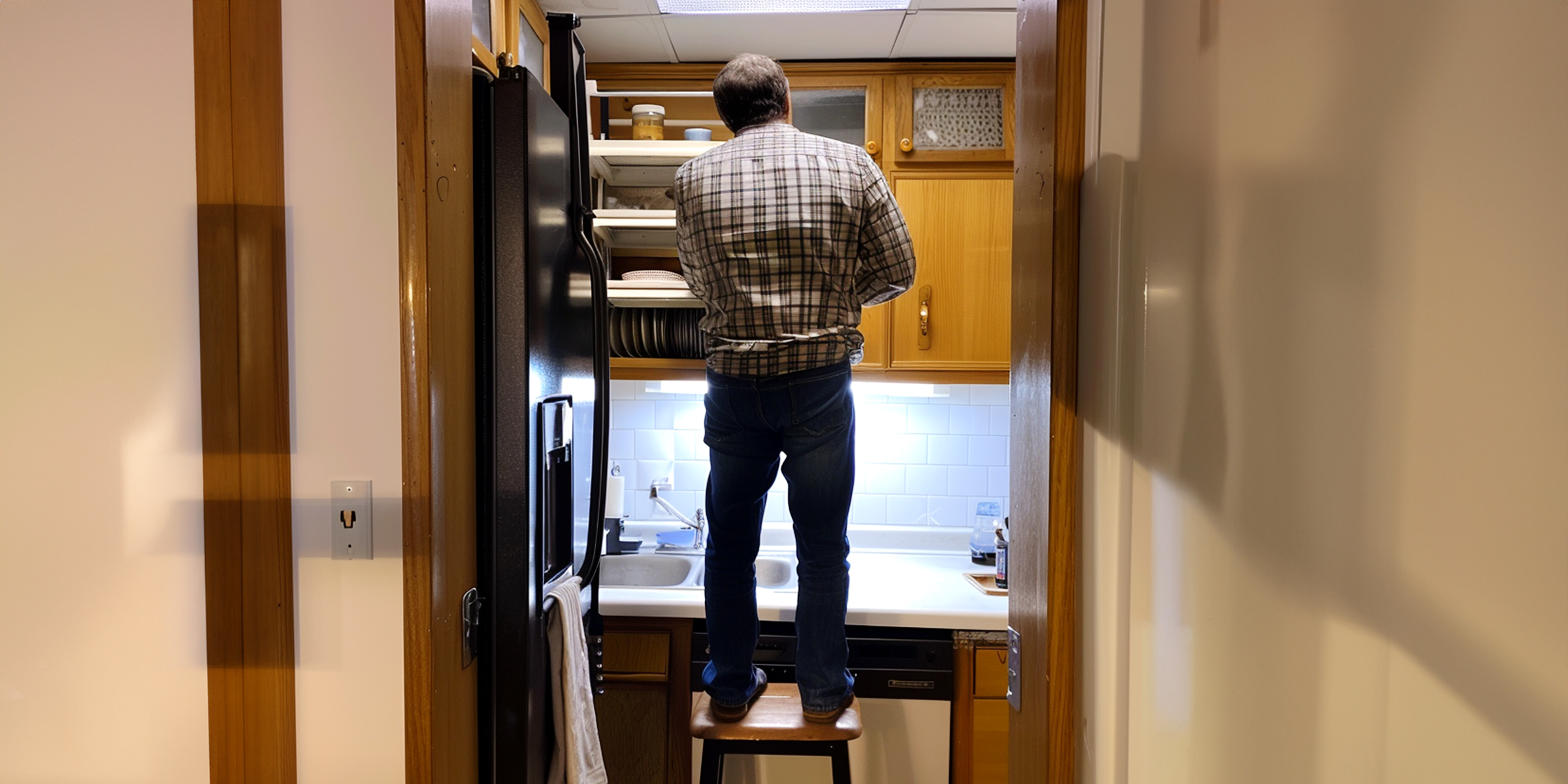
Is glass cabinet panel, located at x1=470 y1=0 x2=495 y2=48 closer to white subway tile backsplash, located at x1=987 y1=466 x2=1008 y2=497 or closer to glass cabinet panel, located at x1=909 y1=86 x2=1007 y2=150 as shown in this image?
glass cabinet panel, located at x1=909 y1=86 x2=1007 y2=150

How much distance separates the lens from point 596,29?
7.47 feet

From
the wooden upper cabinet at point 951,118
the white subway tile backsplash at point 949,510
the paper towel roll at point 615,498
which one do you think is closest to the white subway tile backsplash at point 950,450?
the white subway tile backsplash at point 949,510

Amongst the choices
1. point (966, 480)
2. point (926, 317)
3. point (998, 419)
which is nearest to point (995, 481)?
point (966, 480)

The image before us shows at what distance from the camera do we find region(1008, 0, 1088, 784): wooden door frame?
955 millimetres

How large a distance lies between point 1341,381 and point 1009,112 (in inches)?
80.6

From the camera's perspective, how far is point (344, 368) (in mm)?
1078

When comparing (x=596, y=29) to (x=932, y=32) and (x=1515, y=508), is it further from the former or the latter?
(x=1515, y=508)

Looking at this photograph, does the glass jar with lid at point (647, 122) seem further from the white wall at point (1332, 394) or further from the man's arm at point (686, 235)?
the white wall at point (1332, 394)

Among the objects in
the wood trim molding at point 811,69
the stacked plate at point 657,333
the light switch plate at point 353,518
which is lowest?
the light switch plate at point 353,518

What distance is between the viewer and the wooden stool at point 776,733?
1786mm

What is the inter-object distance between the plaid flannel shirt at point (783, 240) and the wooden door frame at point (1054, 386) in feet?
2.20

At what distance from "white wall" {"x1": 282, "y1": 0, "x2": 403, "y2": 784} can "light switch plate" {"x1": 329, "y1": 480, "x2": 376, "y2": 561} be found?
0.01 m

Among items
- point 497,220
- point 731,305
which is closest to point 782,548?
point 731,305

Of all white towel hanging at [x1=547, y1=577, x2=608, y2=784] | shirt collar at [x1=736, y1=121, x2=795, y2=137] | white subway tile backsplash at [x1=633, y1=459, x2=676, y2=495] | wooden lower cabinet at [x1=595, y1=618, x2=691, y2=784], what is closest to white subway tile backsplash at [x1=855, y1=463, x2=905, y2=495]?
white subway tile backsplash at [x1=633, y1=459, x2=676, y2=495]
